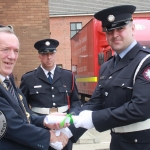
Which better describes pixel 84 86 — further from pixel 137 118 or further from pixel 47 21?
pixel 137 118

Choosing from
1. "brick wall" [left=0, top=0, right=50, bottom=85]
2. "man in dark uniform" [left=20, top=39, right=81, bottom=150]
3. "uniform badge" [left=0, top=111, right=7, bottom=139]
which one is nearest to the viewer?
"uniform badge" [left=0, top=111, right=7, bottom=139]

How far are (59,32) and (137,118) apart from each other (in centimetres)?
2922

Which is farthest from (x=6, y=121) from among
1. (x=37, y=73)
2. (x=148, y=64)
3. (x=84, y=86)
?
(x=84, y=86)

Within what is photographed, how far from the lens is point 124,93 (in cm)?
232

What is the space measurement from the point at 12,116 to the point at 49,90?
2009 mm

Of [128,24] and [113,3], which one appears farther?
[113,3]

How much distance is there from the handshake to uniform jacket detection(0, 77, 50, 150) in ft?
0.66

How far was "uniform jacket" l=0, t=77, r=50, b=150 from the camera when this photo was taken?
2010 millimetres

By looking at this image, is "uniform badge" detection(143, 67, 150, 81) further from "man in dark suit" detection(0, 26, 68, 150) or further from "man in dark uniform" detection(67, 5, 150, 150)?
"man in dark suit" detection(0, 26, 68, 150)

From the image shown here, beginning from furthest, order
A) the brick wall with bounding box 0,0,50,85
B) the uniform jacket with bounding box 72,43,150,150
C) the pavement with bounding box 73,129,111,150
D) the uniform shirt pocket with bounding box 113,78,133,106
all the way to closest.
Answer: the brick wall with bounding box 0,0,50,85 → the pavement with bounding box 73,129,111,150 → the uniform shirt pocket with bounding box 113,78,133,106 → the uniform jacket with bounding box 72,43,150,150

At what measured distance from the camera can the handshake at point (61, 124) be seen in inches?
94.0

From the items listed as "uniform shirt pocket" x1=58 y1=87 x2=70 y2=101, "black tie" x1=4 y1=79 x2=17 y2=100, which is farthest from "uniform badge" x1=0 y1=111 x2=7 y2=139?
"uniform shirt pocket" x1=58 y1=87 x2=70 y2=101

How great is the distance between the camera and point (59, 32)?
102 feet

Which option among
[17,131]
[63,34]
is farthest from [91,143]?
[63,34]
